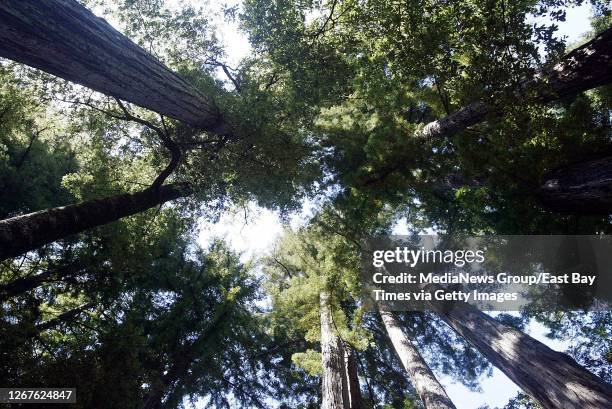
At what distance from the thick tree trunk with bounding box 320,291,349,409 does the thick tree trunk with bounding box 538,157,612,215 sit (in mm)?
5392

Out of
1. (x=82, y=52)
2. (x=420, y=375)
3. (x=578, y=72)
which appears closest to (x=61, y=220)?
(x=82, y=52)

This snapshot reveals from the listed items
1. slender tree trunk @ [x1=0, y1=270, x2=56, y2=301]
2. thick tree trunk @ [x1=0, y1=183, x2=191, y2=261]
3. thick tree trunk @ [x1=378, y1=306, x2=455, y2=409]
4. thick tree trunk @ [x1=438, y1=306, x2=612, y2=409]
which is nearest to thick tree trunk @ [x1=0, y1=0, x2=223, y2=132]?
thick tree trunk @ [x1=0, y1=183, x2=191, y2=261]

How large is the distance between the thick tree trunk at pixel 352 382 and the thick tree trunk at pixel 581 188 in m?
5.35

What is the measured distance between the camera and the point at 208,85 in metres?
7.12

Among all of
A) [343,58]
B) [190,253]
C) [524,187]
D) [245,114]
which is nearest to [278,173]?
[245,114]

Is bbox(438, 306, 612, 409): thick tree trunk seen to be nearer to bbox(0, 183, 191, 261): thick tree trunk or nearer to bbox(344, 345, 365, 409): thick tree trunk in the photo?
bbox(344, 345, 365, 409): thick tree trunk

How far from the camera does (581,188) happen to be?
5.71m

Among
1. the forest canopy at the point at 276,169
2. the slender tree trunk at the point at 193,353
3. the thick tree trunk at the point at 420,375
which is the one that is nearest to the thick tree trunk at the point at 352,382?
the forest canopy at the point at 276,169

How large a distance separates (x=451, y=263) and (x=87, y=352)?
9662mm

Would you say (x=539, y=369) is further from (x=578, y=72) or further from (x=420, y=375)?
(x=578, y=72)

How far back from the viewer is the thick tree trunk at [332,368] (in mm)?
6160

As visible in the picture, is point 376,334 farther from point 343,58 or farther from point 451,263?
point 343,58

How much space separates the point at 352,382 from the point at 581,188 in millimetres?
5784

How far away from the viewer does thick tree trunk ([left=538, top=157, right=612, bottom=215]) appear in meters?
5.46
